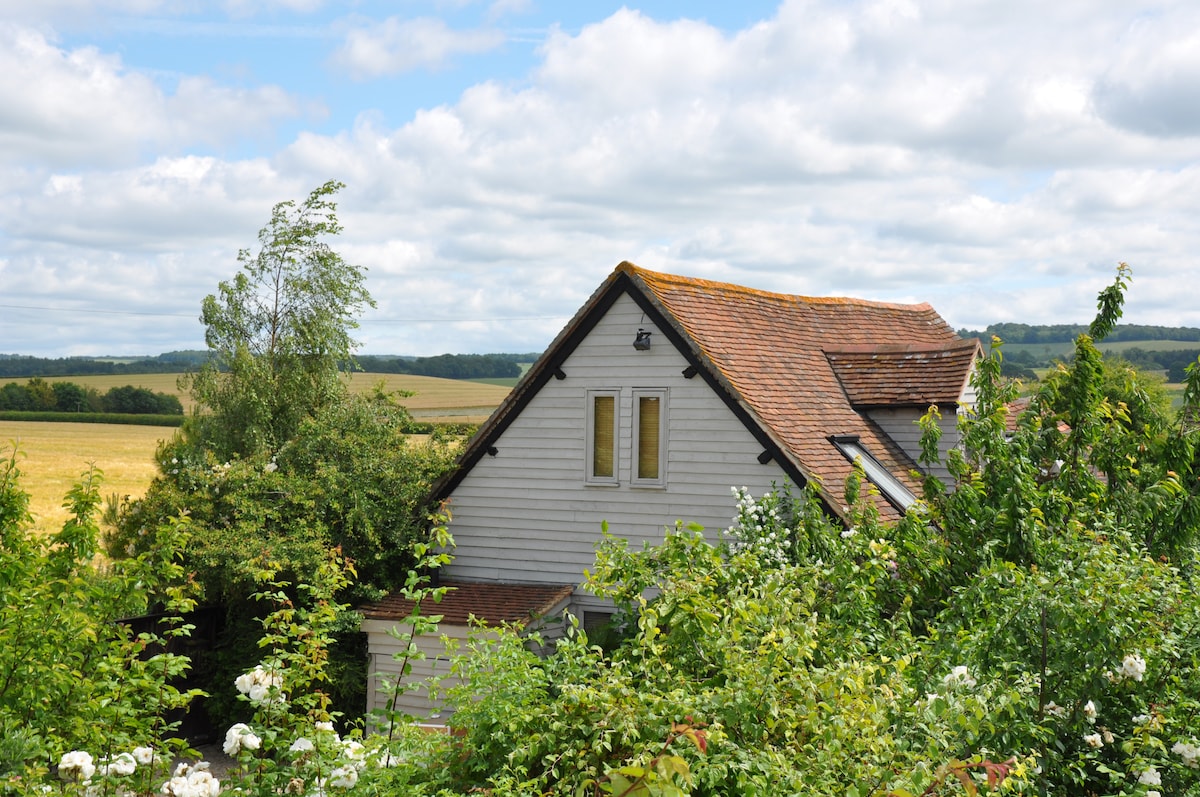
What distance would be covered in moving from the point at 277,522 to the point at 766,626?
13.2 meters

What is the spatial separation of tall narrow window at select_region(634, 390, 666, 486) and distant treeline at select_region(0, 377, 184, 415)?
Result: 34292 mm

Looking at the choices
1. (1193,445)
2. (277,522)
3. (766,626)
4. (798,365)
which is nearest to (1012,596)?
(766,626)

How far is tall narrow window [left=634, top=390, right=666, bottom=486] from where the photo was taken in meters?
17.0

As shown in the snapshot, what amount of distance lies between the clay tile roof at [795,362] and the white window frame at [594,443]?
1.73 m

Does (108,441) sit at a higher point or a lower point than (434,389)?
lower

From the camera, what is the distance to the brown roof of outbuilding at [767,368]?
16234 mm

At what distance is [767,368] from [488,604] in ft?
20.6

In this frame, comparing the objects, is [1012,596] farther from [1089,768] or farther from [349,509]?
[349,509]

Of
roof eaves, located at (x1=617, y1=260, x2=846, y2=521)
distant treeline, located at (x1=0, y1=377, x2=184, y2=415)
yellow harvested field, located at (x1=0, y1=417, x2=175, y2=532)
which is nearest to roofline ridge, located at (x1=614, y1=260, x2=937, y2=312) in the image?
roof eaves, located at (x1=617, y1=260, x2=846, y2=521)

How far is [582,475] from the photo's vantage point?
17.4 metres

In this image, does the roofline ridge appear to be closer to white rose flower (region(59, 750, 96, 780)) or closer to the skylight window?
the skylight window

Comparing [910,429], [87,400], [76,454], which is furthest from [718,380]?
[87,400]

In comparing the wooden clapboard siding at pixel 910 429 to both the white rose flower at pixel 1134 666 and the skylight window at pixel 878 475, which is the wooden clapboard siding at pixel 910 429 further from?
the white rose flower at pixel 1134 666

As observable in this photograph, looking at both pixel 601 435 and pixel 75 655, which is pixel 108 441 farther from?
pixel 75 655
